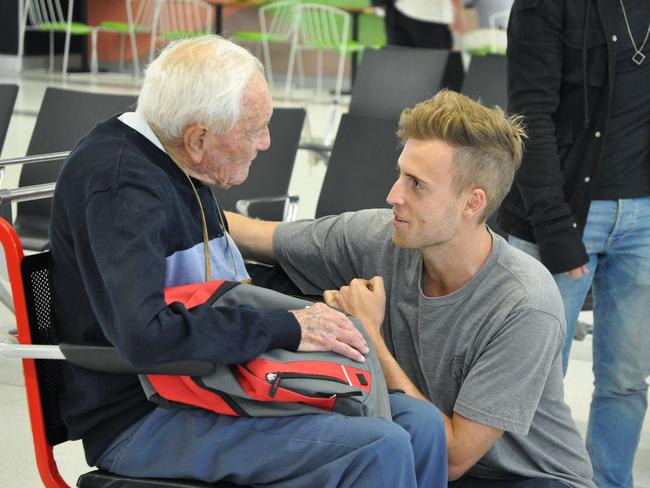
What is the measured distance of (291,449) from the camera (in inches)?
59.9

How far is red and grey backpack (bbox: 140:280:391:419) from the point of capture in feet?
4.93

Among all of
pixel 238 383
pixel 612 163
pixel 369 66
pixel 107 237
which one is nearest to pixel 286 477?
pixel 238 383

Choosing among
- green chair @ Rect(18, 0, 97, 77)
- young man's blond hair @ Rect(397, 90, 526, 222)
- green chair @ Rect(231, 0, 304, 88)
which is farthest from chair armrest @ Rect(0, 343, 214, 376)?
green chair @ Rect(18, 0, 97, 77)

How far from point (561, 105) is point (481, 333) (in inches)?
28.8

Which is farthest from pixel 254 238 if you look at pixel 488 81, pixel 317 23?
pixel 317 23

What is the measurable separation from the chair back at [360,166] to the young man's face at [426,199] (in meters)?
1.41

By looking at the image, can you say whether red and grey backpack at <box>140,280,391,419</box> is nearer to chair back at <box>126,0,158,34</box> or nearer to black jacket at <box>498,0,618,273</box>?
black jacket at <box>498,0,618,273</box>

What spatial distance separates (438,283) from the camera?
73.2 inches

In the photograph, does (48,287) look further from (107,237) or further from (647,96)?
(647,96)

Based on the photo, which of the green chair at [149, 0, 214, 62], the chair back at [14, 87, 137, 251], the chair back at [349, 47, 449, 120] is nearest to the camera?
the chair back at [14, 87, 137, 251]

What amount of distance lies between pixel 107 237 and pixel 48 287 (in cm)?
30

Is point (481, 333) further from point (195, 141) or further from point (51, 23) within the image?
point (51, 23)

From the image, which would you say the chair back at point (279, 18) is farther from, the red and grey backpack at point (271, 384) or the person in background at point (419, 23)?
the red and grey backpack at point (271, 384)

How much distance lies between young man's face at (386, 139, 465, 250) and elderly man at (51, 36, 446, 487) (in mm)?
245
